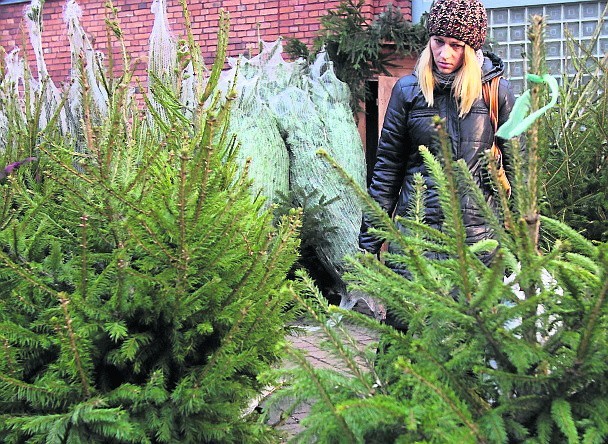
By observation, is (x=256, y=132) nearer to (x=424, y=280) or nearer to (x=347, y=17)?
(x=347, y=17)

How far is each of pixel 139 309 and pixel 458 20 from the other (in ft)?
5.99

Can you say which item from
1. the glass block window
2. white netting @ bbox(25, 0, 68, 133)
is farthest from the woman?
the glass block window

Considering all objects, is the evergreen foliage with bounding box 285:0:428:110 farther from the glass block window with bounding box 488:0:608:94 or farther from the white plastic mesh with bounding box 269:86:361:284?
the glass block window with bounding box 488:0:608:94

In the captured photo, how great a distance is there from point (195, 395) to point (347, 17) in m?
6.42

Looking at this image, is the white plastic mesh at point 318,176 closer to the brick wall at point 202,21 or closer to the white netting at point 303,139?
the white netting at point 303,139

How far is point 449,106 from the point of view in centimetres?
337

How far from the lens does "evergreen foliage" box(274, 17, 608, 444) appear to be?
4.53 feet

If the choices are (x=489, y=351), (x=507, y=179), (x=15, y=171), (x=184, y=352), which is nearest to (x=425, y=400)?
(x=489, y=351)

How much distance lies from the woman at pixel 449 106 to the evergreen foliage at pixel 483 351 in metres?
1.59

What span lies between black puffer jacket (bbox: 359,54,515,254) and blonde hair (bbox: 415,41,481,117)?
4 centimetres

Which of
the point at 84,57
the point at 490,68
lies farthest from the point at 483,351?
the point at 84,57

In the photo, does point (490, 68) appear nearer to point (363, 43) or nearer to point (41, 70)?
point (41, 70)

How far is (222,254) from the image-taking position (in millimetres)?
2314

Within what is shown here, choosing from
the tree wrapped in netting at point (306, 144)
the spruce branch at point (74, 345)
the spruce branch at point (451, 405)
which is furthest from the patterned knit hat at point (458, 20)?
the tree wrapped in netting at point (306, 144)
